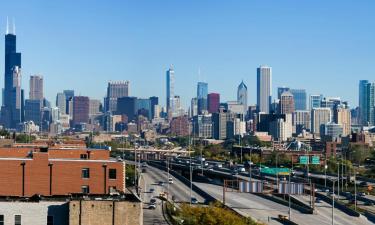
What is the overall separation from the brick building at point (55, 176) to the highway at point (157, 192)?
6.76 meters

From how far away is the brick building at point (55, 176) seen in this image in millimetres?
58312

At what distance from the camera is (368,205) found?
10212 cm

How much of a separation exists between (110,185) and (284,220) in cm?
2645

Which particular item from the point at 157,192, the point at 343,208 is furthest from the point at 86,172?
the point at 157,192

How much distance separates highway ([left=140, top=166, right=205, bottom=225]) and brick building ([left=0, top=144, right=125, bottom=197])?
6.76 metres

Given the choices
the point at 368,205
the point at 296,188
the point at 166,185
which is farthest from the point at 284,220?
the point at 166,185

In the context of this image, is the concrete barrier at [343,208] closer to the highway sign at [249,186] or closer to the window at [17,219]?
the highway sign at [249,186]

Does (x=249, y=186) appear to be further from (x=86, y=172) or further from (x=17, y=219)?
(x=17, y=219)

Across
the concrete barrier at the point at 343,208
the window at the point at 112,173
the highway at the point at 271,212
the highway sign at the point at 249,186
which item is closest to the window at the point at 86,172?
the window at the point at 112,173

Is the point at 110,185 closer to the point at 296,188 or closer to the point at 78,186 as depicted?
the point at 78,186

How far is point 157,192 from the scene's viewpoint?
111062 millimetres

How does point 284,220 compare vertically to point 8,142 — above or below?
below

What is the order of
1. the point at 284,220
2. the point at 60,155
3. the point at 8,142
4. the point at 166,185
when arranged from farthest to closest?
1. the point at 166,185
2. the point at 8,142
3. the point at 284,220
4. the point at 60,155

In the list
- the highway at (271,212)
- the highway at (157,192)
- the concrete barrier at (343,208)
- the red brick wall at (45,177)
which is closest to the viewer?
the red brick wall at (45,177)
